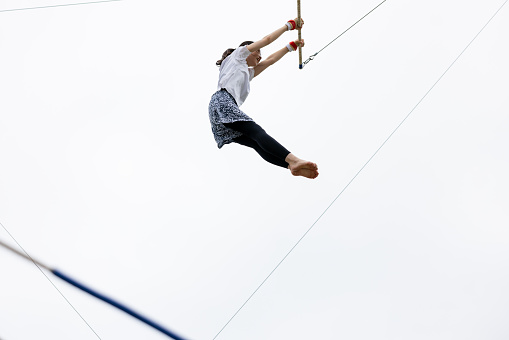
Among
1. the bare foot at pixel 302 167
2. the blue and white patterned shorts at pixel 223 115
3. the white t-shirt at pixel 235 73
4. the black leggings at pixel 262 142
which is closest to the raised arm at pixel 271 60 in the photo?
the white t-shirt at pixel 235 73

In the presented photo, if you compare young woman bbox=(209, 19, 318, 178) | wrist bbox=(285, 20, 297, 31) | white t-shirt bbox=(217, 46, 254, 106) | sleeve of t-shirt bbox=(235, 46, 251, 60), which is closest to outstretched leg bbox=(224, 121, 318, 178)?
young woman bbox=(209, 19, 318, 178)

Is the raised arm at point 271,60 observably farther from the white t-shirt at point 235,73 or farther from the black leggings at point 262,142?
the black leggings at point 262,142

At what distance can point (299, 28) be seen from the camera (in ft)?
20.7

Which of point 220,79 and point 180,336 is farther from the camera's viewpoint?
point 180,336

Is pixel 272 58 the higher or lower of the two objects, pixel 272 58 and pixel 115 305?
the higher

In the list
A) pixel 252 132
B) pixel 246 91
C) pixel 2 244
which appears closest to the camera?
pixel 2 244

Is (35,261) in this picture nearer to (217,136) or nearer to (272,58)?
(217,136)

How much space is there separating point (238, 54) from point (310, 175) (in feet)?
3.74

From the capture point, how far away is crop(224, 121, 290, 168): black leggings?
583 cm

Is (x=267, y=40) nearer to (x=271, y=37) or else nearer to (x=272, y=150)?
(x=271, y=37)

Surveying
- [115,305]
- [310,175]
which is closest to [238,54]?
[310,175]

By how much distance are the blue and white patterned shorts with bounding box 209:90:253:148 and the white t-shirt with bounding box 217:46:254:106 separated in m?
0.06

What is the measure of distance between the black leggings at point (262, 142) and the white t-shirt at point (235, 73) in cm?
30

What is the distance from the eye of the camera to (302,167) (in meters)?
5.70
